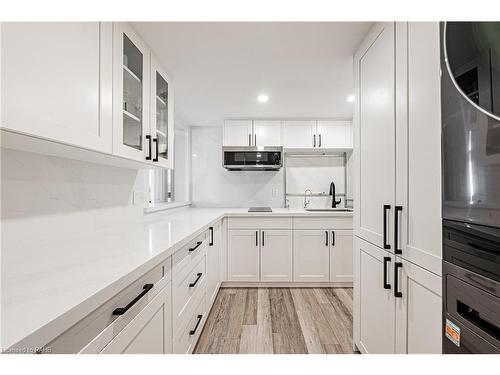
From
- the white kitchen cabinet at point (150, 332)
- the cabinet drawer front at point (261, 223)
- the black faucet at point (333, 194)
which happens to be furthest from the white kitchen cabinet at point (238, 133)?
the white kitchen cabinet at point (150, 332)

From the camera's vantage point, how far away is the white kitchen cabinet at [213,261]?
2.27 m

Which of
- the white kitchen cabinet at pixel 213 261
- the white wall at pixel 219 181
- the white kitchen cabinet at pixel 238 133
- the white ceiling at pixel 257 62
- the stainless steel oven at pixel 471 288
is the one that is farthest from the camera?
A: the white wall at pixel 219 181

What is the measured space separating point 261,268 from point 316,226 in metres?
0.84

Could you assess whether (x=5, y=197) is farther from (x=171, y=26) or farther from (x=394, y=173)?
(x=394, y=173)

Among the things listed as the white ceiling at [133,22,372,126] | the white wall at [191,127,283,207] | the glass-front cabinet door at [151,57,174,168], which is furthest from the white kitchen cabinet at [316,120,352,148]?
the glass-front cabinet door at [151,57,174,168]

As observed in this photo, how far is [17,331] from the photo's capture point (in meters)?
0.46

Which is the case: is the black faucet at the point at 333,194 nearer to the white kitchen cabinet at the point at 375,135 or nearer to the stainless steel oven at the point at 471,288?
the white kitchen cabinet at the point at 375,135

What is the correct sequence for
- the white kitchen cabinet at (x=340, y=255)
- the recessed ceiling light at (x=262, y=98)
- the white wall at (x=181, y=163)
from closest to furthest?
1. the recessed ceiling light at (x=262, y=98)
2. the white kitchen cabinet at (x=340, y=255)
3. the white wall at (x=181, y=163)

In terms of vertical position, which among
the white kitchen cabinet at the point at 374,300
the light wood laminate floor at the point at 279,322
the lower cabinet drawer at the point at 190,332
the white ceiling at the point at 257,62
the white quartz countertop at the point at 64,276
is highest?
the white ceiling at the point at 257,62

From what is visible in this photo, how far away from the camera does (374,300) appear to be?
1.46 meters

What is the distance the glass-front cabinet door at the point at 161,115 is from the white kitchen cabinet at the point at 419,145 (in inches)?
60.2

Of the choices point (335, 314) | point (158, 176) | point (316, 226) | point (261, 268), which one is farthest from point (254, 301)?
point (158, 176)

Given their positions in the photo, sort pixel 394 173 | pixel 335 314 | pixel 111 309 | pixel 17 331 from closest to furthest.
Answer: pixel 17 331 → pixel 111 309 → pixel 394 173 → pixel 335 314

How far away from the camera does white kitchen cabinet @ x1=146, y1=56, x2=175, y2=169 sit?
5.83 ft
